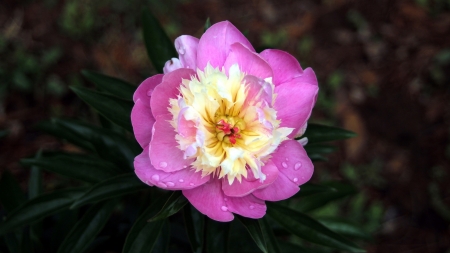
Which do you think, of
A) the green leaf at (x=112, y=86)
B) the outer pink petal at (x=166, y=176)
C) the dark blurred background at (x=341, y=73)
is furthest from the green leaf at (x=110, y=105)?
the dark blurred background at (x=341, y=73)

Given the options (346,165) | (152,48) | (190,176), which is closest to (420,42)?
(346,165)

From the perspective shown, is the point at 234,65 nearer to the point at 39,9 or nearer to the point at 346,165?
the point at 346,165

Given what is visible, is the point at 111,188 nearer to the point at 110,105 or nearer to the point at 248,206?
the point at 110,105

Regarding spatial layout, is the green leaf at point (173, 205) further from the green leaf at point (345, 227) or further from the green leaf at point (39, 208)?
the green leaf at point (345, 227)

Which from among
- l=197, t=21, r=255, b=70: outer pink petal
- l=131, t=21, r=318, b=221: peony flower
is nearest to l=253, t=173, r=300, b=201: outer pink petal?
l=131, t=21, r=318, b=221: peony flower

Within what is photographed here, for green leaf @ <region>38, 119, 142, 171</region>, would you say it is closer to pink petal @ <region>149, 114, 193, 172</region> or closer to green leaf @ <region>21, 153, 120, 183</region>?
green leaf @ <region>21, 153, 120, 183</region>

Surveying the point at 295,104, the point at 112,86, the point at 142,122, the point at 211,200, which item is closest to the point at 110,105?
the point at 112,86
